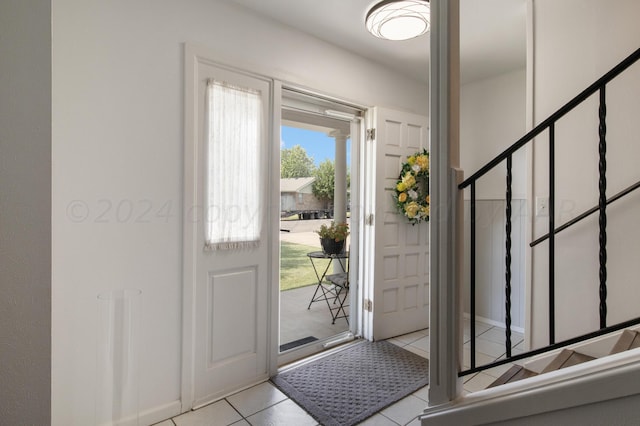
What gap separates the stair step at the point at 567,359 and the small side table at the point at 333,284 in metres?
1.83

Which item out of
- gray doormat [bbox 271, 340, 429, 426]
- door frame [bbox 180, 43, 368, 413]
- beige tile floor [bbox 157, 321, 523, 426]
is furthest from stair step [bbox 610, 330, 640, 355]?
door frame [bbox 180, 43, 368, 413]

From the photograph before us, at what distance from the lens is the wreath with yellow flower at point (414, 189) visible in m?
3.13

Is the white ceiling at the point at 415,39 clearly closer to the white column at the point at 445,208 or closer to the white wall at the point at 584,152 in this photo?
the white wall at the point at 584,152

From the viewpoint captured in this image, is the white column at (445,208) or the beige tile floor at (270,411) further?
the beige tile floor at (270,411)

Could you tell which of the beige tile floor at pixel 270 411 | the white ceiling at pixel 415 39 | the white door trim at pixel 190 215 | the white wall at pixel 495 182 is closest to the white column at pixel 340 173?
the white ceiling at pixel 415 39

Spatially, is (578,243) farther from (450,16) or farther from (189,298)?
(189,298)

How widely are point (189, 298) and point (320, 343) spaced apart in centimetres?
137

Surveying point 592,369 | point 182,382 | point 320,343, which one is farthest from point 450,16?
point 320,343

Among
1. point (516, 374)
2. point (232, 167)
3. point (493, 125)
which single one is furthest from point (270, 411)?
point (493, 125)

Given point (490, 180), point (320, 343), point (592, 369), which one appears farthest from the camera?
point (490, 180)

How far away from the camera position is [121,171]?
5.97 ft

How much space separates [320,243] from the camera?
360 centimetres

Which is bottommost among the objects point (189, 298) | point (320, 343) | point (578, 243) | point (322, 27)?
point (320, 343)

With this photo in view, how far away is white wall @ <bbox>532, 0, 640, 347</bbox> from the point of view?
1.92 meters
